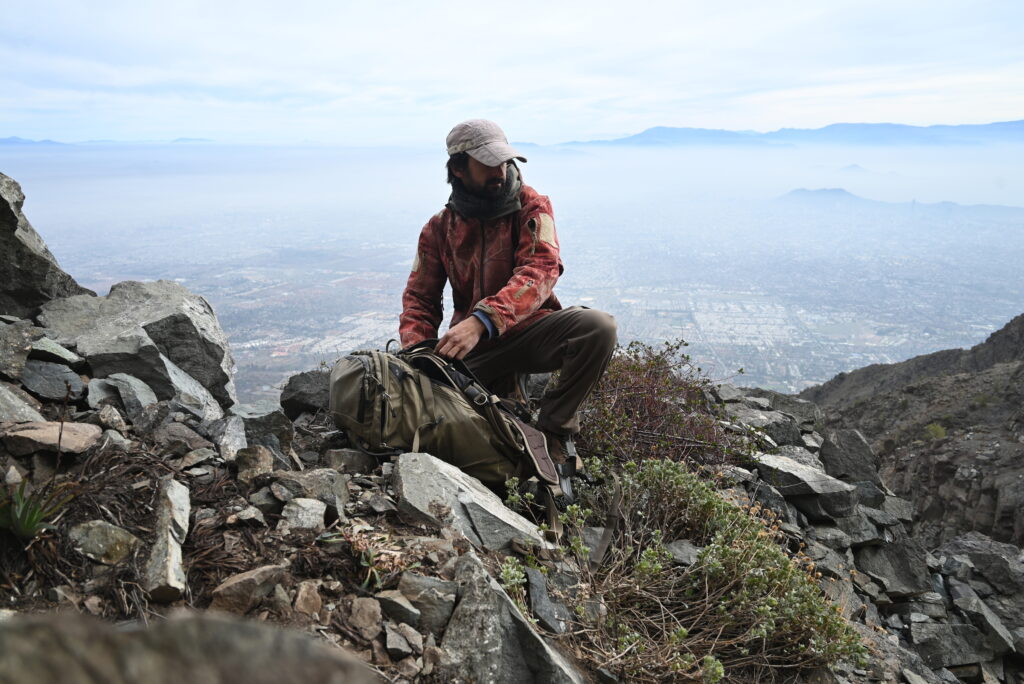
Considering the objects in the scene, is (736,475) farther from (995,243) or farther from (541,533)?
(995,243)

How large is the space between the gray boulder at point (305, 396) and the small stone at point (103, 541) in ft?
9.03

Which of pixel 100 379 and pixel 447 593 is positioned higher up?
pixel 100 379

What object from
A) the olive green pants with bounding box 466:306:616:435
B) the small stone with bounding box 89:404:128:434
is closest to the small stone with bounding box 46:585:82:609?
the small stone with bounding box 89:404:128:434

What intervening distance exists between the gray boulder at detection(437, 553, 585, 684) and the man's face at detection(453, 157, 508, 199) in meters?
2.76

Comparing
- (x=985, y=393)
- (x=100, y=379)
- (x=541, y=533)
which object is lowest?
(x=985, y=393)

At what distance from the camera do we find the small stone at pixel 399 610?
2.59m

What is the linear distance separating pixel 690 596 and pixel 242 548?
7.40 ft

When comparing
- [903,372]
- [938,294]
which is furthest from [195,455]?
[938,294]

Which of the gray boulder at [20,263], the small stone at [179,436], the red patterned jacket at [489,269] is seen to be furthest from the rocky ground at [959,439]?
the gray boulder at [20,263]

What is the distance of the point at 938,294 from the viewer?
3954 inches

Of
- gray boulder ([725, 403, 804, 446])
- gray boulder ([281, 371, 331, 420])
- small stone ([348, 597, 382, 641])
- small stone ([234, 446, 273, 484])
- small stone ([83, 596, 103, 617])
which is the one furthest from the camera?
gray boulder ([725, 403, 804, 446])

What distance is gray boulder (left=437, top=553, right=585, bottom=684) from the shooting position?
2516mm

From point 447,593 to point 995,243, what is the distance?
236m

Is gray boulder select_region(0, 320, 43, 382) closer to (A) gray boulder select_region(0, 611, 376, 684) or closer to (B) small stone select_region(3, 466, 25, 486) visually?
(B) small stone select_region(3, 466, 25, 486)
